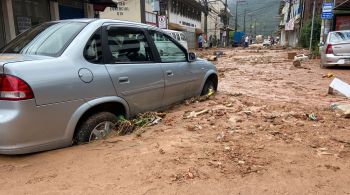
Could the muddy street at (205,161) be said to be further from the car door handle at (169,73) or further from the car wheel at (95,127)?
the car door handle at (169,73)

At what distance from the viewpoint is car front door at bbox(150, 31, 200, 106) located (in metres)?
5.08

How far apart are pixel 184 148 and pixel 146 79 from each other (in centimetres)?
121

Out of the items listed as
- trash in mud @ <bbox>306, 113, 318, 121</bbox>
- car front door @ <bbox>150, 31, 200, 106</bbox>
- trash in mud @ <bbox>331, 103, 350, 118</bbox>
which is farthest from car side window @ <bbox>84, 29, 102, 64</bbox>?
trash in mud @ <bbox>331, 103, 350, 118</bbox>

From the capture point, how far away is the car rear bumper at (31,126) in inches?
128

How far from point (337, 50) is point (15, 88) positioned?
11.7 metres

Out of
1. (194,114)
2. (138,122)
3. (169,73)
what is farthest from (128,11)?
(138,122)

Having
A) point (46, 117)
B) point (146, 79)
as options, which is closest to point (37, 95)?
point (46, 117)

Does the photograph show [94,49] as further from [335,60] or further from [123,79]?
[335,60]

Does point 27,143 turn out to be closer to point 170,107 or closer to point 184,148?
point 184,148

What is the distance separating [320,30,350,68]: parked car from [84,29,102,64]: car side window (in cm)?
1046

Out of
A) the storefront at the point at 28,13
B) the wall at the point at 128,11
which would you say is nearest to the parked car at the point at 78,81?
the storefront at the point at 28,13

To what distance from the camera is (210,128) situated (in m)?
4.54

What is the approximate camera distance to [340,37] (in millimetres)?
12562

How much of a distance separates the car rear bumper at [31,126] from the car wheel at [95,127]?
0.78 feet
